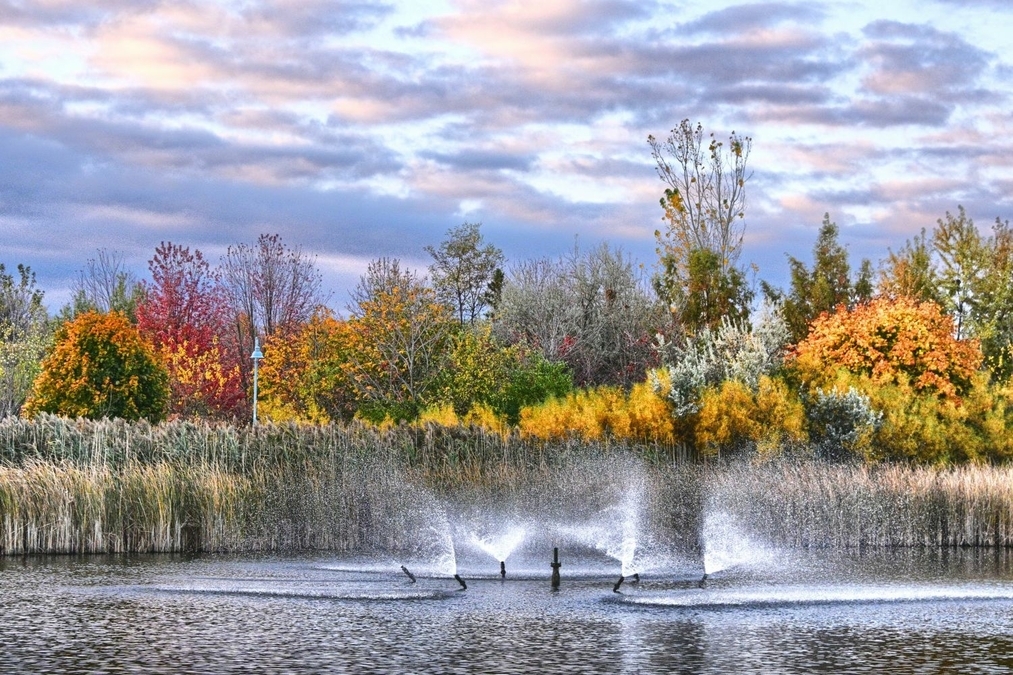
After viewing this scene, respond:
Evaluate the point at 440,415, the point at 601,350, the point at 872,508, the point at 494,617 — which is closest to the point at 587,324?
the point at 601,350

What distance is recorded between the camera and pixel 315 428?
25.1m

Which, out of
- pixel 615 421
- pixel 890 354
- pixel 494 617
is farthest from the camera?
pixel 890 354

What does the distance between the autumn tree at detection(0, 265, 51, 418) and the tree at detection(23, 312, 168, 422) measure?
301cm

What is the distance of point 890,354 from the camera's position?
3158 cm

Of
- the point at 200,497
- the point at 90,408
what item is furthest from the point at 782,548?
the point at 90,408

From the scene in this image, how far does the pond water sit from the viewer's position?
1190 cm

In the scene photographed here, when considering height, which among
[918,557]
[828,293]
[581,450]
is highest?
[828,293]

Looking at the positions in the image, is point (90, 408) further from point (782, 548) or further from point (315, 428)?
point (782, 548)

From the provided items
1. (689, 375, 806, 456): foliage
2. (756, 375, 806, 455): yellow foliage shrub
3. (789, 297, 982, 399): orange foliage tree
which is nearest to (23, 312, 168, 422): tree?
(689, 375, 806, 456): foliage

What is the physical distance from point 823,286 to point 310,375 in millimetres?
15557

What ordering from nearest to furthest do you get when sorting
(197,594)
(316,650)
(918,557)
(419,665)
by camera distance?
1. (419,665)
2. (316,650)
3. (197,594)
4. (918,557)

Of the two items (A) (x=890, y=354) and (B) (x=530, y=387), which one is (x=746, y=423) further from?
(B) (x=530, y=387)

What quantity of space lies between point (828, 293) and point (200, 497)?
24075 millimetres

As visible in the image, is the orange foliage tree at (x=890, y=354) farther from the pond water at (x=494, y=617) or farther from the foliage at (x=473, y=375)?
the pond water at (x=494, y=617)
